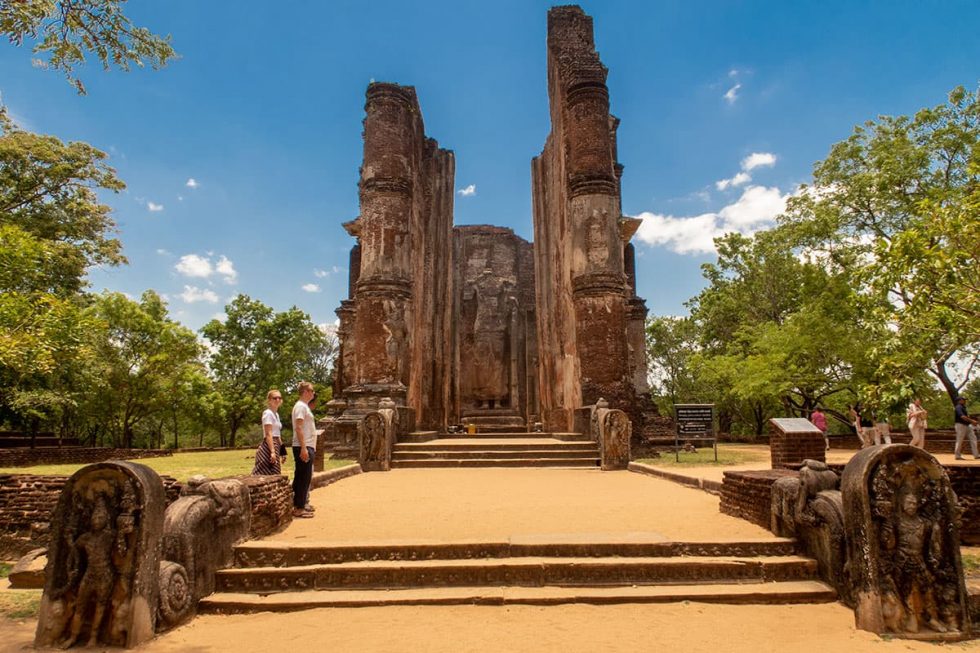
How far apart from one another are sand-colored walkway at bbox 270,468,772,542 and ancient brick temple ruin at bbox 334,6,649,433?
4.46 metres

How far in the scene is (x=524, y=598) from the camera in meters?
3.83

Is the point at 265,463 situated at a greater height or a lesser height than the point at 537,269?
lesser

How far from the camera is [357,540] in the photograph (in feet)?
14.9

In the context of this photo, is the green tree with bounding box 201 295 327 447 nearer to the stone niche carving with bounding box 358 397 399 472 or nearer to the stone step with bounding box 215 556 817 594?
the stone niche carving with bounding box 358 397 399 472

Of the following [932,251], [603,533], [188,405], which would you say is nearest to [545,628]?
[603,533]

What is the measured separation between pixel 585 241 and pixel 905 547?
10.4m

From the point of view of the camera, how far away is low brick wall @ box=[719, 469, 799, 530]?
4.93 metres

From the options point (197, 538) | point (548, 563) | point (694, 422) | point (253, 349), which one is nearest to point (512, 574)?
point (548, 563)

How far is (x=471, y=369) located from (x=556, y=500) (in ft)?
47.5

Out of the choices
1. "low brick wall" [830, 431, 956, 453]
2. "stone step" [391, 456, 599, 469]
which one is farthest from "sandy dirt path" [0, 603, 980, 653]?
"low brick wall" [830, 431, 956, 453]

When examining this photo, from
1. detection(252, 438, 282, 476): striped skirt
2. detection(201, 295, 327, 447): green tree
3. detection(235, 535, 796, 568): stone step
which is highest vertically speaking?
detection(201, 295, 327, 447): green tree

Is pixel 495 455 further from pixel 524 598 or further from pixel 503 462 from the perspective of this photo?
pixel 524 598

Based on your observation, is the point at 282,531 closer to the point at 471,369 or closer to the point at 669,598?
the point at 669,598

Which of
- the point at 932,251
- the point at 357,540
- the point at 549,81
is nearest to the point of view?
the point at 357,540
